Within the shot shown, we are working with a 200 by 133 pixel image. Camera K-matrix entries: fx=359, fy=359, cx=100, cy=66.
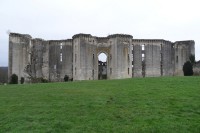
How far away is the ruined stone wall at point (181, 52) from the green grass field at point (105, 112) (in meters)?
46.8

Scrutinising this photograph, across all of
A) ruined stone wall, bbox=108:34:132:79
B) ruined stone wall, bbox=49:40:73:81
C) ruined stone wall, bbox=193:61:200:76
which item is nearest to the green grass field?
ruined stone wall, bbox=193:61:200:76

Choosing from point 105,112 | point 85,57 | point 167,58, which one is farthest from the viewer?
point 167,58

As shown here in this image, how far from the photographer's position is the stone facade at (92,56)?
2377 inches

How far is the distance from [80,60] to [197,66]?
2119 cm

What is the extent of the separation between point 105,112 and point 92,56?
149 ft

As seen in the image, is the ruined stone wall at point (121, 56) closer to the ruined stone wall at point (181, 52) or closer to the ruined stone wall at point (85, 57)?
the ruined stone wall at point (85, 57)

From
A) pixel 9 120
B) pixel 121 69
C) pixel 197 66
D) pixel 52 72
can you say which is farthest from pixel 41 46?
pixel 9 120

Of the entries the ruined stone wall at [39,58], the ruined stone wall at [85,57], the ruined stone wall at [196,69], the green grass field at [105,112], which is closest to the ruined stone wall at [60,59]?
the ruined stone wall at [39,58]

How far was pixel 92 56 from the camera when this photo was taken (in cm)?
6238

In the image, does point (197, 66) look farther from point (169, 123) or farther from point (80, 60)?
point (169, 123)

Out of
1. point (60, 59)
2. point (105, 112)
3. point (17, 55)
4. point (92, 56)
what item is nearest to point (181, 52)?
point (92, 56)

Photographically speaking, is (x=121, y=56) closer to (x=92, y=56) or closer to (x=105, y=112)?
(x=92, y=56)

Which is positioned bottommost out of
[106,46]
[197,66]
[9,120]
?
[9,120]

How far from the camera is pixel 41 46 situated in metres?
66.9
